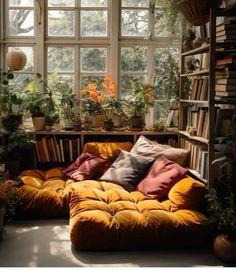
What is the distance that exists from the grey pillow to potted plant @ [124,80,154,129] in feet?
2.53

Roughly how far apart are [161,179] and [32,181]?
1.48 meters

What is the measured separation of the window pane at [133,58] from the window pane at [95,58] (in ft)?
0.89

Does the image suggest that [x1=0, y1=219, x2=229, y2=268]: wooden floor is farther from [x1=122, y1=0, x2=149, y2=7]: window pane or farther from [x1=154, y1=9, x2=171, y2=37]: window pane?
[x1=122, y1=0, x2=149, y2=7]: window pane

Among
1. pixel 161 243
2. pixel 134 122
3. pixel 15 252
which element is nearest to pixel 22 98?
pixel 134 122

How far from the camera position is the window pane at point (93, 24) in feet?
18.3

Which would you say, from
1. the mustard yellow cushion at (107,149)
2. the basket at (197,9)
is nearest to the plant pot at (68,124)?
the mustard yellow cushion at (107,149)

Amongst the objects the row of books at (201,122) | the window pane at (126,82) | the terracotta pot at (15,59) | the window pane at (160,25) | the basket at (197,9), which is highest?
the window pane at (160,25)

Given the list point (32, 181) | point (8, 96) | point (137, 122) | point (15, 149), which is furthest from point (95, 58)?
point (32, 181)

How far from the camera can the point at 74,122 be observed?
17.4ft

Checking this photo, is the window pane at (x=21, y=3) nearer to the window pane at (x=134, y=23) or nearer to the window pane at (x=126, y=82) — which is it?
the window pane at (x=134, y=23)

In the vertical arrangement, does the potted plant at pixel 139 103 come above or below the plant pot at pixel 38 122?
above

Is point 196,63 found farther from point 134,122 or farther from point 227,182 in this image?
point 227,182

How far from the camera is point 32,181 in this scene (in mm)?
4508

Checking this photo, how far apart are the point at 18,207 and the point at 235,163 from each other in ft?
7.27
